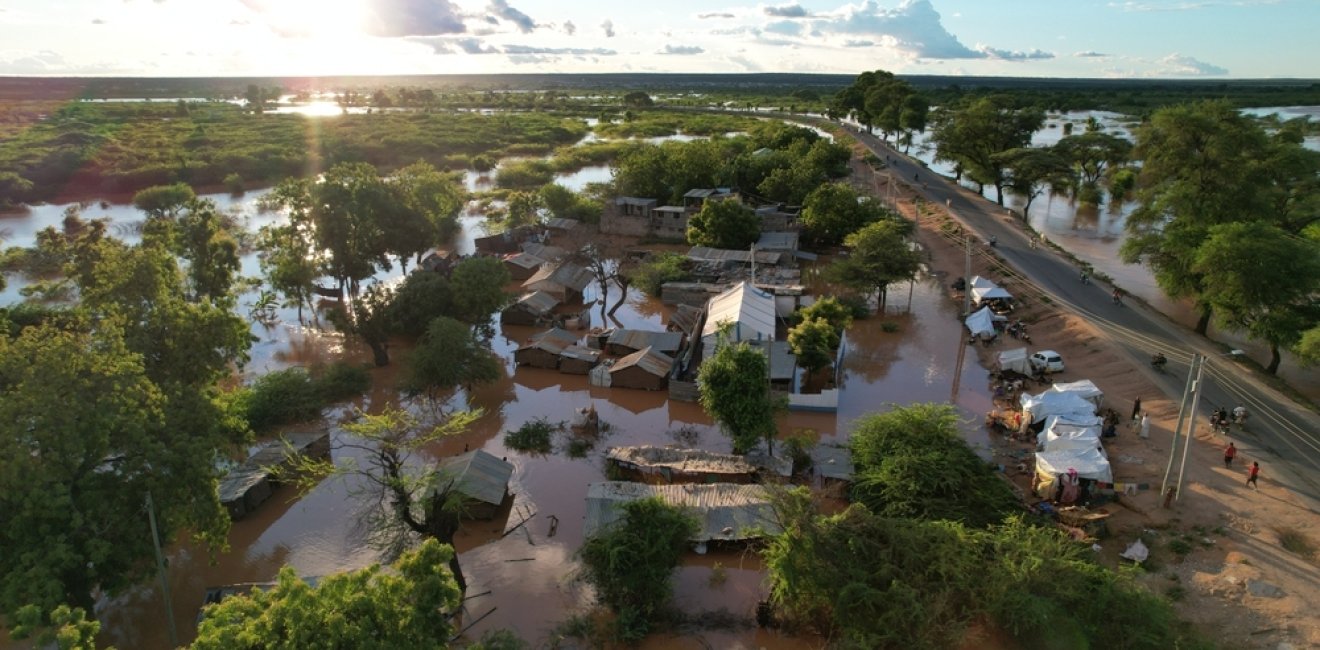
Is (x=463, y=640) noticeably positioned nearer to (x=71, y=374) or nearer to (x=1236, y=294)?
(x=71, y=374)

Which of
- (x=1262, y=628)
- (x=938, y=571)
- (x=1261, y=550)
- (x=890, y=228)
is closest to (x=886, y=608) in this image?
(x=938, y=571)

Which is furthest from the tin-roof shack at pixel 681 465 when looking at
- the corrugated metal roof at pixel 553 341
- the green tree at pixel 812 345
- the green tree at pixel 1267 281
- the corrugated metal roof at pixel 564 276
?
the green tree at pixel 1267 281

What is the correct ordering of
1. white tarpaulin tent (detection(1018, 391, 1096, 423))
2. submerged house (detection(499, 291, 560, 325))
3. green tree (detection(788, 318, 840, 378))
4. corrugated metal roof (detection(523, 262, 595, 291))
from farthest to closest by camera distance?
corrugated metal roof (detection(523, 262, 595, 291)) → submerged house (detection(499, 291, 560, 325)) → green tree (detection(788, 318, 840, 378)) → white tarpaulin tent (detection(1018, 391, 1096, 423))

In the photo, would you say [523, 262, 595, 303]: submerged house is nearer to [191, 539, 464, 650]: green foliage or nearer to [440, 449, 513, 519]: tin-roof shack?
[440, 449, 513, 519]: tin-roof shack

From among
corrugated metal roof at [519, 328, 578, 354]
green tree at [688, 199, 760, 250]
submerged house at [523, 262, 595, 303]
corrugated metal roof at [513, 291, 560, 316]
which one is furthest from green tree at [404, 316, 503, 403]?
green tree at [688, 199, 760, 250]

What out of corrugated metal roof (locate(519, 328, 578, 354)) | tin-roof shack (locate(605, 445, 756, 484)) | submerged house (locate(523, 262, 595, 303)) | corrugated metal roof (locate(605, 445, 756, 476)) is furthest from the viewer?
submerged house (locate(523, 262, 595, 303))

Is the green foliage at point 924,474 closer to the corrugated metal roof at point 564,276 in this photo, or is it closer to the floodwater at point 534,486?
the floodwater at point 534,486
